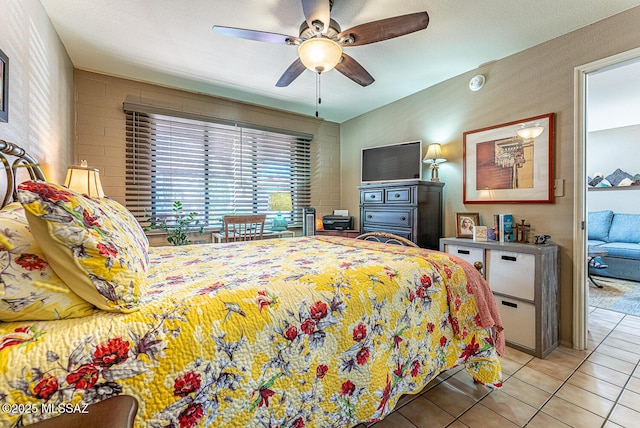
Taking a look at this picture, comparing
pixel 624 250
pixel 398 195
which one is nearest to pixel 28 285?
pixel 398 195

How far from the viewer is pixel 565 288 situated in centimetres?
228

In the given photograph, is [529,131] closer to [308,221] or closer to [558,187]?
[558,187]

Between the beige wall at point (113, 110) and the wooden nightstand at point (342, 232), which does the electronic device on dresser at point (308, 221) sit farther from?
the beige wall at point (113, 110)

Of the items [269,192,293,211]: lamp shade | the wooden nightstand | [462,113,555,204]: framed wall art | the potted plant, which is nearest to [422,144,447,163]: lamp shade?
[462,113,555,204]: framed wall art

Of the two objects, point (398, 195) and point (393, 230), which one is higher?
point (398, 195)

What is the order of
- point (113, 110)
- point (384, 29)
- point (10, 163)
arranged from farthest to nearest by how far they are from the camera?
point (113, 110) < point (384, 29) < point (10, 163)

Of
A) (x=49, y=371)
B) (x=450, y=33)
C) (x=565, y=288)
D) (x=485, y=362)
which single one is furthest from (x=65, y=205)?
(x=565, y=288)

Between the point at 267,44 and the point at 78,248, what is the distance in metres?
2.36

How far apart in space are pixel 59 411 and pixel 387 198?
315 centimetres

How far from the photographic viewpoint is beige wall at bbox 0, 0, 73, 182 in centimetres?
152

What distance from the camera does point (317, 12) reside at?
5.54 ft

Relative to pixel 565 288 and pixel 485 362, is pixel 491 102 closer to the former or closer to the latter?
pixel 565 288

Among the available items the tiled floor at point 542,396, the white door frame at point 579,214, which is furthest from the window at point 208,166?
the white door frame at point 579,214

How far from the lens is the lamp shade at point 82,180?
82.7 inches
